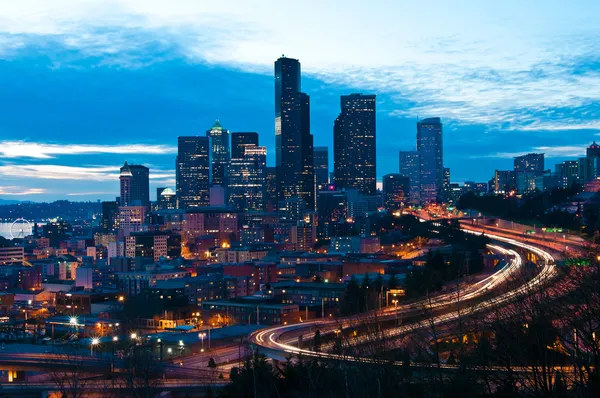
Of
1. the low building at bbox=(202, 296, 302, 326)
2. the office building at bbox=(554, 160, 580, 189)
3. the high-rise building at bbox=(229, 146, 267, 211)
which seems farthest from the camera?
the high-rise building at bbox=(229, 146, 267, 211)

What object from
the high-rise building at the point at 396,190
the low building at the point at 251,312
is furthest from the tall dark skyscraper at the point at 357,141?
the low building at the point at 251,312

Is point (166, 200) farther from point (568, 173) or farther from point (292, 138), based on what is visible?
point (568, 173)

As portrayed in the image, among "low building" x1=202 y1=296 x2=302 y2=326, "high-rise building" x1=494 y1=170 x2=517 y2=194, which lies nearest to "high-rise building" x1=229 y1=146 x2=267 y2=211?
"high-rise building" x1=494 y1=170 x2=517 y2=194

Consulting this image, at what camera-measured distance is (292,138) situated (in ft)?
318

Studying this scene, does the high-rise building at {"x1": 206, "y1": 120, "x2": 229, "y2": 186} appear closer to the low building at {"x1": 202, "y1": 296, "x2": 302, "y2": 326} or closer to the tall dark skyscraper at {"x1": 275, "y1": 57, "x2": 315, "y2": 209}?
the tall dark skyscraper at {"x1": 275, "y1": 57, "x2": 315, "y2": 209}

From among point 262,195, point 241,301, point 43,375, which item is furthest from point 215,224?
point 43,375

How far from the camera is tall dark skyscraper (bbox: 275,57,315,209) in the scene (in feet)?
308

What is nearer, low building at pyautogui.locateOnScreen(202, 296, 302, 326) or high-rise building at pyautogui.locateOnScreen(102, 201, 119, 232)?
low building at pyautogui.locateOnScreen(202, 296, 302, 326)

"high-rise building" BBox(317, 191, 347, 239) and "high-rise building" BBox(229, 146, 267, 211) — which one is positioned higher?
"high-rise building" BBox(229, 146, 267, 211)

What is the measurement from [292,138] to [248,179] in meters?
7.16

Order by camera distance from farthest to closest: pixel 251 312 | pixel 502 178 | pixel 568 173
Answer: pixel 502 178 → pixel 568 173 → pixel 251 312

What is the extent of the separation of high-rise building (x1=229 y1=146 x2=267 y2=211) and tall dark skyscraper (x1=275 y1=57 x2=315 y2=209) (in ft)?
7.21

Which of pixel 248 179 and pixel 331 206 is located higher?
pixel 248 179

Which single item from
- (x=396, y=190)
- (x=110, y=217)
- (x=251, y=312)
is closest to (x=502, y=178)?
(x=396, y=190)
